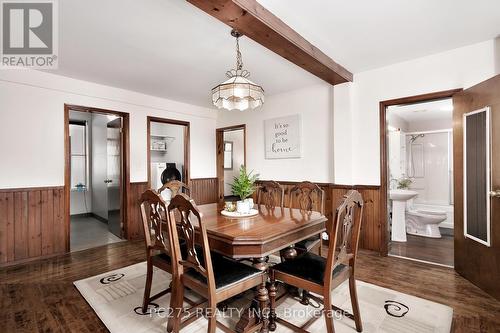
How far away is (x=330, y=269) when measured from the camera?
147 centimetres

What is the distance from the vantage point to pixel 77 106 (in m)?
3.55

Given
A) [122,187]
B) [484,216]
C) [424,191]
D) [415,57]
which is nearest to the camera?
[484,216]

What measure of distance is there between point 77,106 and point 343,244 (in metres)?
3.88

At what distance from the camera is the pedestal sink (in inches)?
152

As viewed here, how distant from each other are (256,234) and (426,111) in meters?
4.96

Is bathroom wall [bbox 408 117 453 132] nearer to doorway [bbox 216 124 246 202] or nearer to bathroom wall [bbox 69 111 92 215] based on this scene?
doorway [bbox 216 124 246 202]

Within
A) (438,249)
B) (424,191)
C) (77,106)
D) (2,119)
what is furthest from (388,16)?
(424,191)

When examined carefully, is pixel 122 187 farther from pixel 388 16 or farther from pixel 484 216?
pixel 484 216

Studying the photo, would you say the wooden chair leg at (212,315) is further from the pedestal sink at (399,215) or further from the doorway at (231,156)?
the doorway at (231,156)

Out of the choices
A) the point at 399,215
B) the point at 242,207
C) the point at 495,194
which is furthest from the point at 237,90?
the point at 399,215

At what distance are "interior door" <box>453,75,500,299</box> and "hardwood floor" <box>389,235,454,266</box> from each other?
436mm

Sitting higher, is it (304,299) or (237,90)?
(237,90)

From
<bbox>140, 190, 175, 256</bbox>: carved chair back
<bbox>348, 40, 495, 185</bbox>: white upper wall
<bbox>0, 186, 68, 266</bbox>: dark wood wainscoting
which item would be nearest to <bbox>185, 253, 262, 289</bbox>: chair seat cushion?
<bbox>140, 190, 175, 256</bbox>: carved chair back

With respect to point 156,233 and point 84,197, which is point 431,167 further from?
point 84,197
